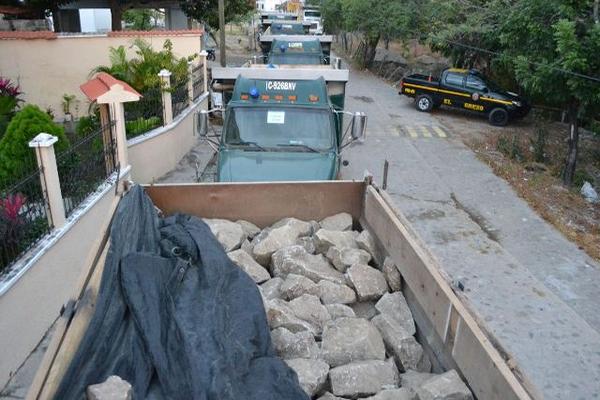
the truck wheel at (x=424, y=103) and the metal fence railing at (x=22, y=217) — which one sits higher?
the metal fence railing at (x=22, y=217)

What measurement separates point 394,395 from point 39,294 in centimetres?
401

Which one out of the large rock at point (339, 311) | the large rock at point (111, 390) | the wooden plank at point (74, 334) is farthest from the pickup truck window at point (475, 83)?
the large rock at point (111, 390)

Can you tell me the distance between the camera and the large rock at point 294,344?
12.8 ft

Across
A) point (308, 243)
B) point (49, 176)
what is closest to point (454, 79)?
point (308, 243)

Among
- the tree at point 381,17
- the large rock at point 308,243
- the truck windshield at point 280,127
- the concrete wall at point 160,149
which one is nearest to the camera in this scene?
the large rock at point 308,243

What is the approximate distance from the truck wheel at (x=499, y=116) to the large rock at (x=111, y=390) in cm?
1738

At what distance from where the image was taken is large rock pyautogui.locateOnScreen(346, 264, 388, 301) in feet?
15.0

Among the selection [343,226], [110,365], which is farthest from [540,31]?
[110,365]

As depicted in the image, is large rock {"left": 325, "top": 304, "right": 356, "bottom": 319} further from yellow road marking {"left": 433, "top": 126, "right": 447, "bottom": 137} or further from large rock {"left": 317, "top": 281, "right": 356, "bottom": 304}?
yellow road marking {"left": 433, "top": 126, "right": 447, "bottom": 137}

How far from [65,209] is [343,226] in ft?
11.3

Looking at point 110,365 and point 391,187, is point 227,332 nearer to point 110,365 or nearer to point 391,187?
Answer: point 110,365

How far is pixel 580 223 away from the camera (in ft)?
36.2

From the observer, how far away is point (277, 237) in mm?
5262

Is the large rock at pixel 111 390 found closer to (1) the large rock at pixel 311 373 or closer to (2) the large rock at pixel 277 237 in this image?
(1) the large rock at pixel 311 373
